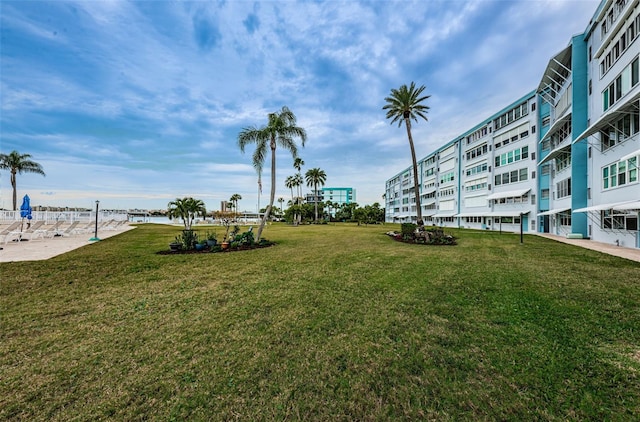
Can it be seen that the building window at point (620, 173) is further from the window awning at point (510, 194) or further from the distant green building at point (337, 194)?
the distant green building at point (337, 194)

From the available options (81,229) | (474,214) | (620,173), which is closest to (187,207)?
(81,229)

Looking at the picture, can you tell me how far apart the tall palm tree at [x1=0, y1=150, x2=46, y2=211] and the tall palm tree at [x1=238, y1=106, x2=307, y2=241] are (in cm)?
3779

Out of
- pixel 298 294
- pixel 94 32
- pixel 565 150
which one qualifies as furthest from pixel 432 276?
pixel 565 150

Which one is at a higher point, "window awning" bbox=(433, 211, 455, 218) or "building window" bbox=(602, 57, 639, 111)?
"building window" bbox=(602, 57, 639, 111)

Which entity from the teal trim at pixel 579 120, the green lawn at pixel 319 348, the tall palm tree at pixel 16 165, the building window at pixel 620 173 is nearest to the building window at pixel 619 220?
A: the building window at pixel 620 173

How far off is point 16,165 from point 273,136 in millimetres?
40431

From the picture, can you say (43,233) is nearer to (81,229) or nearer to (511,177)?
(81,229)

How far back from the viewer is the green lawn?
8.64 feet

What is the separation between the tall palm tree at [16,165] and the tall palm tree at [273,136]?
1488 inches

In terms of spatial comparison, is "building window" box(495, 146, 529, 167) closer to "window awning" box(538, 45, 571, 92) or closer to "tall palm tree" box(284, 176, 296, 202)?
"window awning" box(538, 45, 571, 92)

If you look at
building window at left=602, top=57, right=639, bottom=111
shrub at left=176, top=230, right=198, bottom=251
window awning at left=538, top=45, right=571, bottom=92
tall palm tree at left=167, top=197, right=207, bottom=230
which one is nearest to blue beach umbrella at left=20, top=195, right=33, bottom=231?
tall palm tree at left=167, top=197, right=207, bottom=230

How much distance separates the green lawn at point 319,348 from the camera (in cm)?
263

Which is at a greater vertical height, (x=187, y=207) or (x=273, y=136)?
(x=273, y=136)

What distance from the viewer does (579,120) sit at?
1894cm
